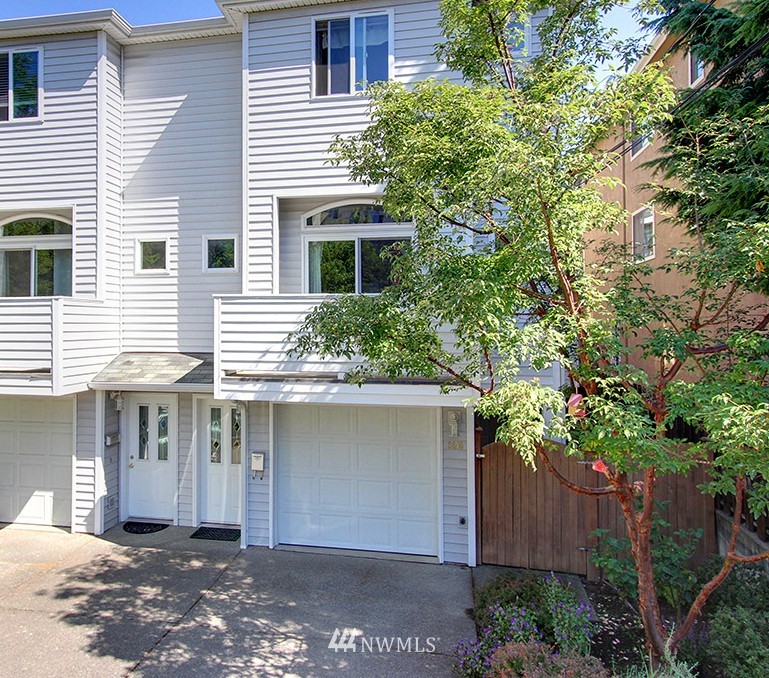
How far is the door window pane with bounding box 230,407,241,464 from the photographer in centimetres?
810

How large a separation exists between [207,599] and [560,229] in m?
5.60

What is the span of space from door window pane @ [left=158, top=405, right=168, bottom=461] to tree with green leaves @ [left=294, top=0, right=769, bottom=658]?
4837 mm

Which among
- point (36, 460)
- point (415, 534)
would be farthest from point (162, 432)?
point (415, 534)

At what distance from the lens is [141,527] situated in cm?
796

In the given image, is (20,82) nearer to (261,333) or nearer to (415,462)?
(261,333)

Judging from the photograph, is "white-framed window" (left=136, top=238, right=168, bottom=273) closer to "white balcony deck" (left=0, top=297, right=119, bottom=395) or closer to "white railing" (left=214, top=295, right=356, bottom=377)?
"white balcony deck" (left=0, top=297, right=119, bottom=395)

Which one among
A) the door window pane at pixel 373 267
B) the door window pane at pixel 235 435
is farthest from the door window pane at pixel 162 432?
the door window pane at pixel 373 267

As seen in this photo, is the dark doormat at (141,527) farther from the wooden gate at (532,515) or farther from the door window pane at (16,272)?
the wooden gate at (532,515)

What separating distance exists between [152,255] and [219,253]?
122 cm

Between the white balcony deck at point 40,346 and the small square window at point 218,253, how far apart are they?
1935 millimetres

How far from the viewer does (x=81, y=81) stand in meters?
7.91

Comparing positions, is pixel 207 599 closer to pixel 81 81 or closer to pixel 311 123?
pixel 311 123

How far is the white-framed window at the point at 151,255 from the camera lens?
8227mm

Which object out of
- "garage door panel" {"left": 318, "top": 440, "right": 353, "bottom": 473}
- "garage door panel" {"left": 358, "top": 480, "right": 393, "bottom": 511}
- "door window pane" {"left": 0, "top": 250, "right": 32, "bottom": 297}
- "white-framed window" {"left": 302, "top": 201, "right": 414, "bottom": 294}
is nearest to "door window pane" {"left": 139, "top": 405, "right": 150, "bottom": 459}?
"door window pane" {"left": 0, "top": 250, "right": 32, "bottom": 297}
